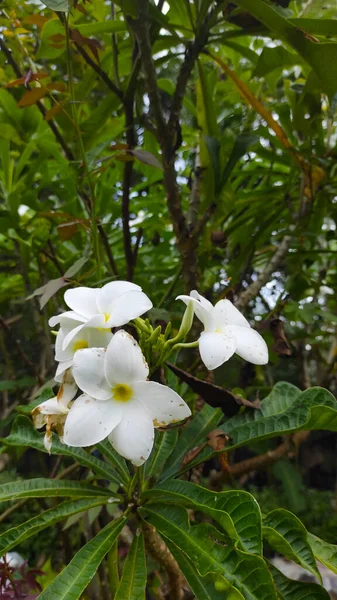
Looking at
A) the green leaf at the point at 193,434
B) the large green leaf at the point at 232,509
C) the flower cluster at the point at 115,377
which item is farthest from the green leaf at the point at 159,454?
the flower cluster at the point at 115,377

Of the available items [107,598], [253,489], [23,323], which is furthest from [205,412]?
[253,489]

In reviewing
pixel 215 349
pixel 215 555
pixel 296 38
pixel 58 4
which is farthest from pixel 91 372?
pixel 296 38

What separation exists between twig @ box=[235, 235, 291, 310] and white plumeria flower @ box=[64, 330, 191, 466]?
0.63 meters

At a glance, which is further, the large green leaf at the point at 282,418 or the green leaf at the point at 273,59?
the green leaf at the point at 273,59

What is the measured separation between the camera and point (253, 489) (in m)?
3.00

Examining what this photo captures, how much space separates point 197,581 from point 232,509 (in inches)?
4.0

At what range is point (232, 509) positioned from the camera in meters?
0.57

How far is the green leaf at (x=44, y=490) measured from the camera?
2.25 feet

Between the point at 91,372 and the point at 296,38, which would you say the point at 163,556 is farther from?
the point at 296,38

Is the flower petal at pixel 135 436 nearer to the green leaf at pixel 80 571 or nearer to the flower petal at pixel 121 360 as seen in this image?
the flower petal at pixel 121 360

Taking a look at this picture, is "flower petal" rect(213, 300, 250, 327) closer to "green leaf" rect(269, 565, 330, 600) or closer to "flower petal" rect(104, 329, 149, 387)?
"flower petal" rect(104, 329, 149, 387)

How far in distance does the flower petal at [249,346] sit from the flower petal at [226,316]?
0.6 inches

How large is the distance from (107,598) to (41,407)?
74cm

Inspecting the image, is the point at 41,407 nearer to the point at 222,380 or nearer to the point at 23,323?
the point at 222,380
